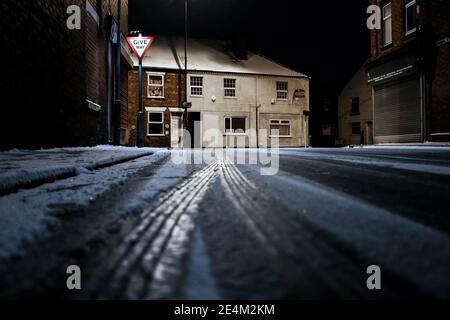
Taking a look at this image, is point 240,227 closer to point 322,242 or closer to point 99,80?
point 322,242

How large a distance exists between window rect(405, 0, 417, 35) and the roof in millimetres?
10731

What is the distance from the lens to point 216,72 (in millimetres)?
20219

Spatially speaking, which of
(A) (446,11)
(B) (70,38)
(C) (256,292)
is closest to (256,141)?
(A) (446,11)

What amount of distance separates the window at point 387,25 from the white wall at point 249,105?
Answer: 943 centimetres

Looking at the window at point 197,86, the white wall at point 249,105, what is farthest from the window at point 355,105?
the window at point 197,86

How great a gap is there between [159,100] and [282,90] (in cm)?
892

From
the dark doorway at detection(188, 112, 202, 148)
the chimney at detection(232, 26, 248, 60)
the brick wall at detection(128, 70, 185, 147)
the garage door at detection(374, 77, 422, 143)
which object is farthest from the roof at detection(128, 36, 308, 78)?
the garage door at detection(374, 77, 422, 143)

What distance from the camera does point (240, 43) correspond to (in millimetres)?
22297

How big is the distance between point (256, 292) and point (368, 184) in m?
1.53

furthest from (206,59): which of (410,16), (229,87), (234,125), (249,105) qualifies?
(410,16)

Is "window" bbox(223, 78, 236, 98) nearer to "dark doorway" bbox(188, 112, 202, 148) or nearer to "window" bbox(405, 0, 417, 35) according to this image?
"dark doorway" bbox(188, 112, 202, 148)

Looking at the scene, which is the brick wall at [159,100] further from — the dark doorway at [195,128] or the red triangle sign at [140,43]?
the red triangle sign at [140,43]

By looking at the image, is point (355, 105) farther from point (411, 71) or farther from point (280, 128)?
point (411, 71)
